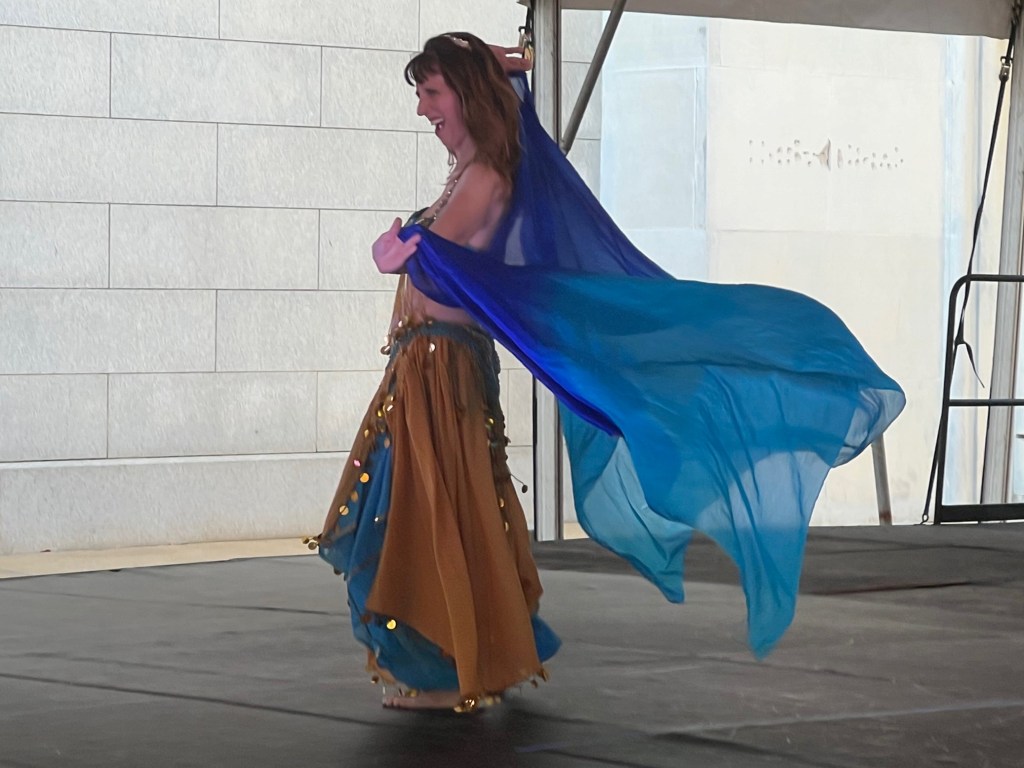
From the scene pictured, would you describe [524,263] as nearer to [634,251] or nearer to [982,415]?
[634,251]

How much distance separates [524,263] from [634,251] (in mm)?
315

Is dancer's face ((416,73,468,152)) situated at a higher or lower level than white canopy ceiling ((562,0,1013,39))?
lower

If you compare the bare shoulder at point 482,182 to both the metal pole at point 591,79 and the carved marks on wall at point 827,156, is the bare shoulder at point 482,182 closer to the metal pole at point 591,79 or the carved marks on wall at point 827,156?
the metal pole at point 591,79

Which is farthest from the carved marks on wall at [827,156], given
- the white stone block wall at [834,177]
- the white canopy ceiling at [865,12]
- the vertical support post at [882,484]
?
the vertical support post at [882,484]

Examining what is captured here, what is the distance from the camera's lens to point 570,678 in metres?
3.43

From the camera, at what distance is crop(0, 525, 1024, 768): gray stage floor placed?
279 centimetres

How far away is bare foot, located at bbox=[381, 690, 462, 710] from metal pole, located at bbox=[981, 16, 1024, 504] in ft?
12.9

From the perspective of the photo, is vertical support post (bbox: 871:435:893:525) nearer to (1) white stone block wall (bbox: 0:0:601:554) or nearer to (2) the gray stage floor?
(2) the gray stage floor

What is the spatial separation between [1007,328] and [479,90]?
4.04m

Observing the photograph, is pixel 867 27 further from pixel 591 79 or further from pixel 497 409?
pixel 497 409

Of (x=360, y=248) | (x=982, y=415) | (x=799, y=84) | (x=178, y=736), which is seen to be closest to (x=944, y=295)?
(x=982, y=415)

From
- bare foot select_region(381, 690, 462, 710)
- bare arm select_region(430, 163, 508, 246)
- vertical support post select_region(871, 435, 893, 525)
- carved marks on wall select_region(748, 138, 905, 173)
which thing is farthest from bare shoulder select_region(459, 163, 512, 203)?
carved marks on wall select_region(748, 138, 905, 173)

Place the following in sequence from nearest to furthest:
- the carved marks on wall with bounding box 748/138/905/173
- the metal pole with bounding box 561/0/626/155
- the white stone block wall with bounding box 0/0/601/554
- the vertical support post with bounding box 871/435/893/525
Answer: the metal pole with bounding box 561/0/626/155 < the vertical support post with bounding box 871/435/893/525 < the white stone block wall with bounding box 0/0/601/554 < the carved marks on wall with bounding box 748/138/905/173

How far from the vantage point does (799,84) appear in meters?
8.05
